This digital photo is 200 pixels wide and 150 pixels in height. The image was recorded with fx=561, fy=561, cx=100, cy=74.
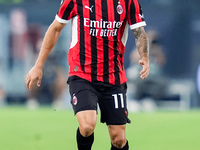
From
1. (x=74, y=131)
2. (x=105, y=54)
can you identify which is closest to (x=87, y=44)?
(x=105, y=54)

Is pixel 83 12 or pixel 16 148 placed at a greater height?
pixel 83 12

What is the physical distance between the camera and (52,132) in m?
9.14

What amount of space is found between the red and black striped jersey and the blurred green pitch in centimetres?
201

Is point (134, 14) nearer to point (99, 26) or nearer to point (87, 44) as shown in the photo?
point (99, 26)

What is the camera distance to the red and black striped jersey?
5594 millimetres

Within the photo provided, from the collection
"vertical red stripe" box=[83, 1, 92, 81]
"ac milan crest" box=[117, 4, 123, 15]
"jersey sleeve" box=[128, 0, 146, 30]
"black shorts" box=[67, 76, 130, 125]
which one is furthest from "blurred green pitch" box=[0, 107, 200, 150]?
"ac milan crest" box=[117, 4, 123, 15]

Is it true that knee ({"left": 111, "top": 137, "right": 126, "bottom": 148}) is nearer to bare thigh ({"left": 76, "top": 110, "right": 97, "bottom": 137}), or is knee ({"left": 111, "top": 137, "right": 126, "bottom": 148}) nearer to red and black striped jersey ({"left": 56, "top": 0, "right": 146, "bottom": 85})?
bare thigh ({"left": 76, "top": 110, "right": 97, "bottom": 137})

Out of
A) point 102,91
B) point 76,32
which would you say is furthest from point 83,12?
point 102,91

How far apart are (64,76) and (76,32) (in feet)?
35.3

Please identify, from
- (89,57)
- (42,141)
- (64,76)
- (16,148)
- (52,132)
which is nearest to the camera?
(89,57)

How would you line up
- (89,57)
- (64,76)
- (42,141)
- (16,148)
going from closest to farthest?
1. (89,57)
2. (16,148)
3. (42,141)
4. (64,76)

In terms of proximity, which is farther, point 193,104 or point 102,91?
point 193,104

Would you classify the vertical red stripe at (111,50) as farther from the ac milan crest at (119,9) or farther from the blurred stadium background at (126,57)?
the blurred stadium background at (126,57)

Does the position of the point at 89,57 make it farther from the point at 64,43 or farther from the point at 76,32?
the point at 64,43
